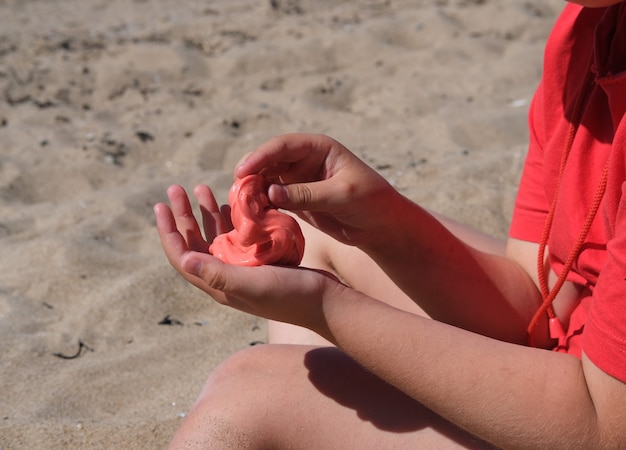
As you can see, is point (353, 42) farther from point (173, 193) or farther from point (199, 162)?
point (173, 193)

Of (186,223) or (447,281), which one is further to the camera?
(447,281)

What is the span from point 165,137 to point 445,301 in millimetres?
2213

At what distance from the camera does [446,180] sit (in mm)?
3113

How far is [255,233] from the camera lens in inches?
55.4

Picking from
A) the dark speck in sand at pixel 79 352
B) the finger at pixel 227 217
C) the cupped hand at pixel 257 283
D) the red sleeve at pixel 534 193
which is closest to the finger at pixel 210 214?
the finger at pixel 227 217

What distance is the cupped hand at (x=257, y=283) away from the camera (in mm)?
1299

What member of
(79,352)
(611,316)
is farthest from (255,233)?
(79,352)

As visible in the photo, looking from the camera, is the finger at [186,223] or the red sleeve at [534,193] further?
the red sleeve at [534,193]

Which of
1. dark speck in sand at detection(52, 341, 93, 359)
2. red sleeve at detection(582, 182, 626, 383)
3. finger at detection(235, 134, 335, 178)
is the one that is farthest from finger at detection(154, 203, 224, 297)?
dark speck in sand at detection(52, 341, 93, 359)

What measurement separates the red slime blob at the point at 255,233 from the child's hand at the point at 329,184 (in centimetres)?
3

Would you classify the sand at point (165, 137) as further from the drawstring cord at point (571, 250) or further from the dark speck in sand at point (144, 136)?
the drawstring cord at point (571, 250)

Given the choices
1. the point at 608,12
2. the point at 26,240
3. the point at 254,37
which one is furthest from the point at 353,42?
the point at 608,12

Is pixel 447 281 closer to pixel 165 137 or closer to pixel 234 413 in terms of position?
pixel 234 413

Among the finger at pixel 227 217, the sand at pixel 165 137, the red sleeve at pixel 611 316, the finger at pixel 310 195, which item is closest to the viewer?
the red sleeve at pixel 611 316
